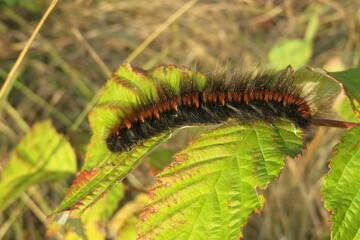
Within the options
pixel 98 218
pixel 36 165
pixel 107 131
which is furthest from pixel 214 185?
pixel 36 165

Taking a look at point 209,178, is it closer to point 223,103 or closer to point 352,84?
point 223,103

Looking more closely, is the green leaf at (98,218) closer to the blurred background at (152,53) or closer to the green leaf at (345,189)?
the green leaf at (345,189)

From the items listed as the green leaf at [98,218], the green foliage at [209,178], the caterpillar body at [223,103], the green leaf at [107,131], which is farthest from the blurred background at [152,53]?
the green foliage at [209,178]

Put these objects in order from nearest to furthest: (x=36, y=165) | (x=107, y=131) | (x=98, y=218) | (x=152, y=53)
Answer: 1. (x=107, y=131)
2. (x=98, y=218)
3. (x=36, y=165)
4. (x=152, y=53)

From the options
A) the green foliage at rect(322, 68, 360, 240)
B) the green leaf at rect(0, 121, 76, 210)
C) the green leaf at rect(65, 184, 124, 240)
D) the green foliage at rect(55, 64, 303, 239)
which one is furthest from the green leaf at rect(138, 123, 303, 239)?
the green leaf at rect(0, 121, 76, 210)

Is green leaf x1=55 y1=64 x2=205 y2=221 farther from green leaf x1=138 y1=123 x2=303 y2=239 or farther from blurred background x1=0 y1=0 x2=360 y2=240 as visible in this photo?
blurred background x1=0 y1=0 x2=360 y2=240

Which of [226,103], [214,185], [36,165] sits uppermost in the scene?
[36,165]
